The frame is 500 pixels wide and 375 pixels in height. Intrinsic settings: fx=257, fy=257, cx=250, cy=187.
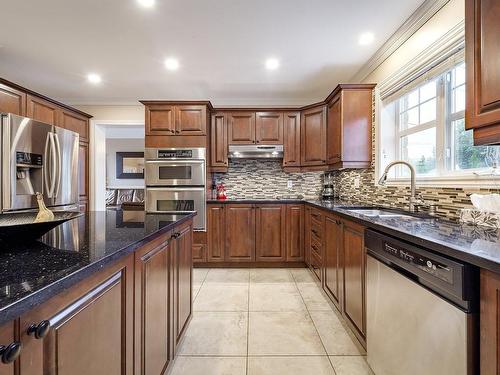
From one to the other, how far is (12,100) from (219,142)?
234cm

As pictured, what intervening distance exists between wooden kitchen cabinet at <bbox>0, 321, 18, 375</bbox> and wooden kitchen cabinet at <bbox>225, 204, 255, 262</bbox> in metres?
2.95

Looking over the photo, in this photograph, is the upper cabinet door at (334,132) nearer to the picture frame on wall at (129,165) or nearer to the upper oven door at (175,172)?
the upper oven door at (175,172)

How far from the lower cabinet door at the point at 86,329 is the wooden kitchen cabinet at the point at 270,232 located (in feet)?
8.21

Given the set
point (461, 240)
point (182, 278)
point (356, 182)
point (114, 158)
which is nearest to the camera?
point (461, 240)

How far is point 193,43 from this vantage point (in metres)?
2.49

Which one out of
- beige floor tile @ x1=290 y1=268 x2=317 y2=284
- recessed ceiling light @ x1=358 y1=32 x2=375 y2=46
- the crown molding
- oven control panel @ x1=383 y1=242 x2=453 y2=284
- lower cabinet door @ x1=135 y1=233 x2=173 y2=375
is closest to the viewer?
oven control panel @ x1=383 y1=242 x2=453 y2=284

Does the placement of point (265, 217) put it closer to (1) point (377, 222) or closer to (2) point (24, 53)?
(1) point (377, 222)

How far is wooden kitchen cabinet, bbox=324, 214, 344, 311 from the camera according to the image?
2.06m

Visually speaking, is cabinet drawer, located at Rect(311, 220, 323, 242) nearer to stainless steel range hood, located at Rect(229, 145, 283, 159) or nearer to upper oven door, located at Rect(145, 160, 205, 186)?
stainless steel range hood, located at Rect(229, 145, 283, 159)

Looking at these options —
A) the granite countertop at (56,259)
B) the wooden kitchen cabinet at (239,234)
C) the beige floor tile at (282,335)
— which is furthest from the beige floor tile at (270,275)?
the granite countertop at (56,259)

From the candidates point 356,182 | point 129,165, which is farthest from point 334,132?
point 129,165

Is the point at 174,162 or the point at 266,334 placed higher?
the point at 174,162

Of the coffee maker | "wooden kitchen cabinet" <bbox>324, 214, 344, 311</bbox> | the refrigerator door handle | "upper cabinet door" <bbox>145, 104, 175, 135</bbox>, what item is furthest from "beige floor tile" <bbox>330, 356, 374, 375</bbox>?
the refrigerator door handle

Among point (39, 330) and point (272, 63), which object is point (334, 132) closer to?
point (272, 63)
